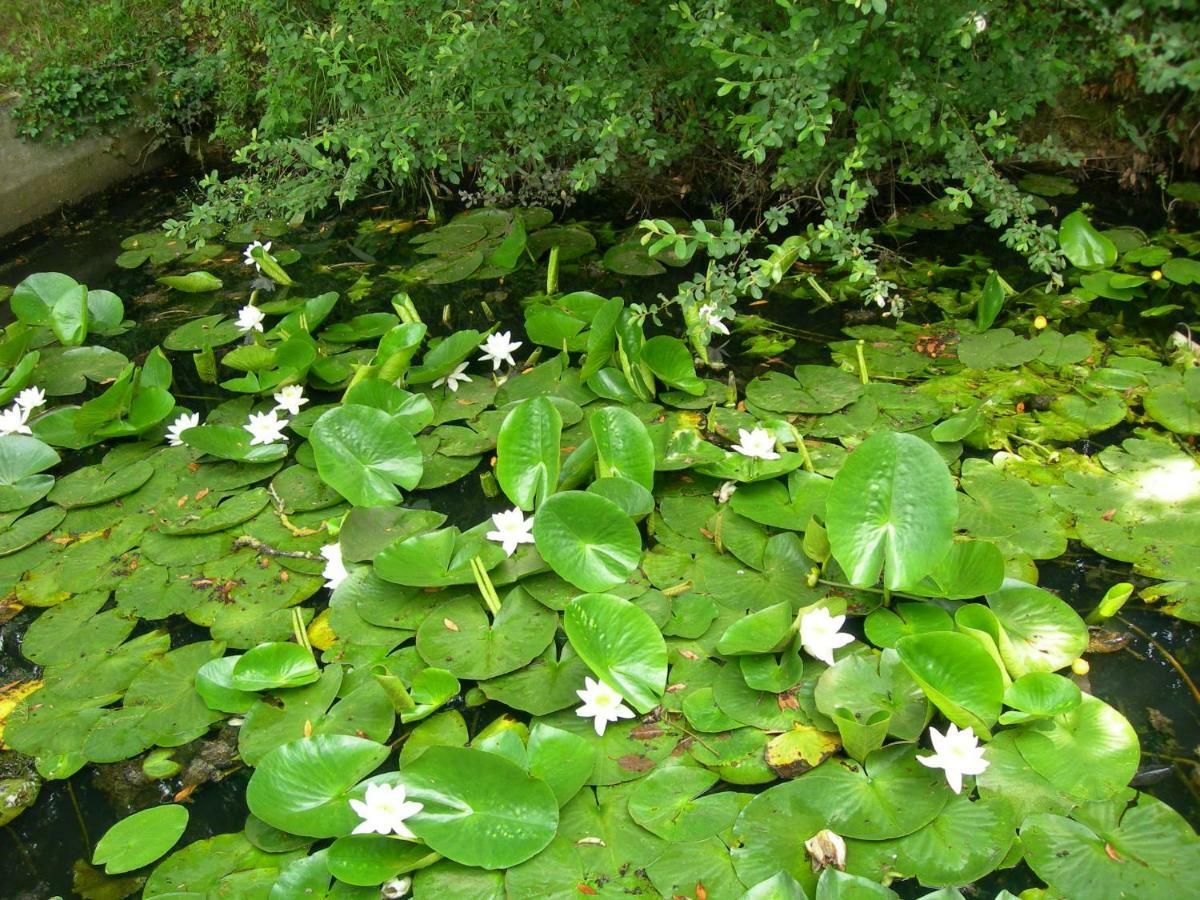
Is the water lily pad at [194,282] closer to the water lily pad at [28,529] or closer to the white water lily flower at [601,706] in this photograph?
the water lily pad at [28,529]

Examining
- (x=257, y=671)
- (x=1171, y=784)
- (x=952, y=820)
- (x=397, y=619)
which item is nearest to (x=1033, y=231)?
(x=1171, y=784)

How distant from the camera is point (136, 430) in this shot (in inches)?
107

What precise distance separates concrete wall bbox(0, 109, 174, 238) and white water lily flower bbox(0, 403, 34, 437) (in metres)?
2.31

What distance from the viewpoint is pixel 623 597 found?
203 cm

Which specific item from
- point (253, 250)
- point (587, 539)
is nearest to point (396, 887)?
point (587, 539)

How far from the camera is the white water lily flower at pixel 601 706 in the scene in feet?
5.74

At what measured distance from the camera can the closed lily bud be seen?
149 centimetres

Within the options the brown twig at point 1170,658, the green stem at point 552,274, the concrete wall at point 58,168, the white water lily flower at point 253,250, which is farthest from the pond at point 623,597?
the concrete wall at point 58,168

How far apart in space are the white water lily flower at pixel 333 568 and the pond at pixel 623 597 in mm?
10

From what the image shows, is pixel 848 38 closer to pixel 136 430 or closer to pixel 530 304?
pixel 530 304

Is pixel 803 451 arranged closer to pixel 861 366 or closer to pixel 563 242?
pixel 861 366

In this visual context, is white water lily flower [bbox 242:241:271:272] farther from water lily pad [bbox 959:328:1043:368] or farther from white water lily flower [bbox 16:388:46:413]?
water lily pad [bbox 959:328:1043:368]

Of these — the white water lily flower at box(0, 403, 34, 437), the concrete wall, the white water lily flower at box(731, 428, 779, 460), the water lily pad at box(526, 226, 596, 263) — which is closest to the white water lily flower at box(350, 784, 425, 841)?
the white water lily flower at box(731, 428, 779, 460)

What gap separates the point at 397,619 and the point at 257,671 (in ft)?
1.03
